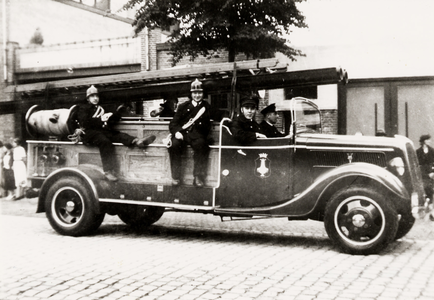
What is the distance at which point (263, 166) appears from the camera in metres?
7.82

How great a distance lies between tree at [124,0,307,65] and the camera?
1429cm

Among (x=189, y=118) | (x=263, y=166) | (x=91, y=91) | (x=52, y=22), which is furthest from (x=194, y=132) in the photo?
(x=52, y=22)

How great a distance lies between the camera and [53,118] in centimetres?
927

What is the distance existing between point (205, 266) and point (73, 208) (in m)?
3.20

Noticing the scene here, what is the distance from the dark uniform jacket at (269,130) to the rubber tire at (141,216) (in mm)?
2320


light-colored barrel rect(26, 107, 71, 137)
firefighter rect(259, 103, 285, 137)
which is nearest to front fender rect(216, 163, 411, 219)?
firefighter rect(259, 103, 285, 137)

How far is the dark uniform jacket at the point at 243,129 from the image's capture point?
7.85m

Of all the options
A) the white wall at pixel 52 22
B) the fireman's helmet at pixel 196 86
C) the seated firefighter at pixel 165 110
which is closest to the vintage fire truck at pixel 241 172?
the fireman's helmet at pixel 196 86

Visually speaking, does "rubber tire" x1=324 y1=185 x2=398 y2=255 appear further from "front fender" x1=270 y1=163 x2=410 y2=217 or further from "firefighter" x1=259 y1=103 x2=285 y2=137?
"firefighter" x1=259 y1=103 x2=285 y2=137

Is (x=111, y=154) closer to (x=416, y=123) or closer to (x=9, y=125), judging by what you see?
(x=416, y=123)

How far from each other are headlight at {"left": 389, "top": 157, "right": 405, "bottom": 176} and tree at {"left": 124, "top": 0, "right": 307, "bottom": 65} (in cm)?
742

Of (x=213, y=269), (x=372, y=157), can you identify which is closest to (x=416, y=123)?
(x=372, y=157)

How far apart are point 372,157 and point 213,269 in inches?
108

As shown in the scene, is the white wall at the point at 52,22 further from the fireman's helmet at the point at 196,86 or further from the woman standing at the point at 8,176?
the fireman's helmet at the point at 196,86
